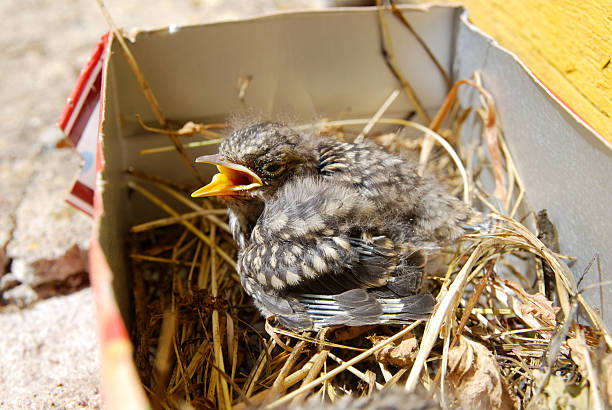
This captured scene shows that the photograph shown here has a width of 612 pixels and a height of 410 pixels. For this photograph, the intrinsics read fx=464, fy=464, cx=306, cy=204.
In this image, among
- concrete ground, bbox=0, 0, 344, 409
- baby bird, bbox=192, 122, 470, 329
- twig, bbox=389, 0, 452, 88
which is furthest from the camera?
twig, bbox=389, 0, 452, 88

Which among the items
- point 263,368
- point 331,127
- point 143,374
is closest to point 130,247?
point 143,374

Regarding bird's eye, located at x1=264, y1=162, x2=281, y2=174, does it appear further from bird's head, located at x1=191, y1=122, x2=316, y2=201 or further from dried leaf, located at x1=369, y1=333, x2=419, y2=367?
dried leaf, located at x1=369, y1=333, x2=419, y2=367

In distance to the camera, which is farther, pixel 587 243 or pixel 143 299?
pixel 143 299

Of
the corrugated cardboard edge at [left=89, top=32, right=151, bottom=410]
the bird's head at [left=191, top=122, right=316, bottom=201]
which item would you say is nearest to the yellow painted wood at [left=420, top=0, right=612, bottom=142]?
the bird's head at [left=191, top=122, right=316, bottom=201]

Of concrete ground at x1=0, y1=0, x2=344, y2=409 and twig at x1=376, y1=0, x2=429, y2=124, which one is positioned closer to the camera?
concrete ground at x1=0, y1=0, x2=344, y2=409

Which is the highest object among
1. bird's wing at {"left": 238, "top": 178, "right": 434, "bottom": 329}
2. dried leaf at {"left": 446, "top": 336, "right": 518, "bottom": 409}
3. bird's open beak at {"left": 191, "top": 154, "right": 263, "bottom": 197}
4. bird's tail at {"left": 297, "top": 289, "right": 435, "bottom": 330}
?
bird's open beak at {"left": 191, "top": 154, "right": 263, "bottom": 197}

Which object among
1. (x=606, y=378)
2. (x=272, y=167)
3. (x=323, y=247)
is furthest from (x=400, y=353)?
(x=272, y=167)

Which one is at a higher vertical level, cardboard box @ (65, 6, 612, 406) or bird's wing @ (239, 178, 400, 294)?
cardboard box @ (65, 6, 612, 406)

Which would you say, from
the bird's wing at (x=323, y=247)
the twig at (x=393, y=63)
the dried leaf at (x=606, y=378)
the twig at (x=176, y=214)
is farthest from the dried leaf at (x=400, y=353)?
the twig at (x=393, y=63)

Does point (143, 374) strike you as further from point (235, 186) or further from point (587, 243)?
point (587, 243)
